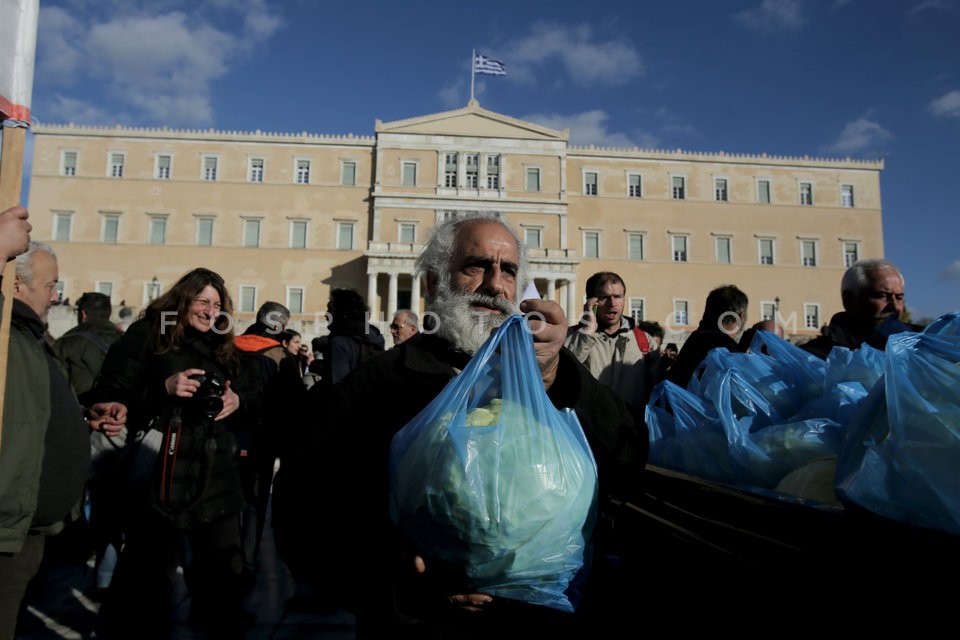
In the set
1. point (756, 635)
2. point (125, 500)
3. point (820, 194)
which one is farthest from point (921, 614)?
point (820, 194)

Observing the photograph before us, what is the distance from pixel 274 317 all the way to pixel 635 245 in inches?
1447

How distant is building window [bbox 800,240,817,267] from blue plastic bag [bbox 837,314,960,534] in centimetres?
4400

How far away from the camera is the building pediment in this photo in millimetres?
38500

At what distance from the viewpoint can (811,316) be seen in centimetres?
3941

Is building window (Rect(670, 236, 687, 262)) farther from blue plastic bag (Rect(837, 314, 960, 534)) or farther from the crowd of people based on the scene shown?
blue plastic bag (Rect(837, 314, 960, 534))

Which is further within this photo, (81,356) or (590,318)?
(81,356)

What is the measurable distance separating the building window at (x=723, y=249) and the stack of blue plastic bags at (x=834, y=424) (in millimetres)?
40017

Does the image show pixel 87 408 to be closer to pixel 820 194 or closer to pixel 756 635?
pixel 756 635

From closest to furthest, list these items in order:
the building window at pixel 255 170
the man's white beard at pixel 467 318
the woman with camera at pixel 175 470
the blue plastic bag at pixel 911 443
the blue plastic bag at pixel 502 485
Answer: the blue plastic bag at pixel 911 443, the blue plastic bag at pixel 502 485, the man's white beard at pixel 467 318, the woman with camera at pixel 175 470, the building window at pixel 255 170

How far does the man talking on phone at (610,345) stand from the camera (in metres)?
3.88

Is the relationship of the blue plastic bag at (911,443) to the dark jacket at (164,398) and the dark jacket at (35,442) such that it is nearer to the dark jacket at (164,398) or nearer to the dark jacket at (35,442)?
the dark jacket at (35,442)

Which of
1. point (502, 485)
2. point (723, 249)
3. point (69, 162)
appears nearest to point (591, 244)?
point (723, 249)

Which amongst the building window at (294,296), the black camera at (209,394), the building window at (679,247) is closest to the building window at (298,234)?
the building window at (294,296)

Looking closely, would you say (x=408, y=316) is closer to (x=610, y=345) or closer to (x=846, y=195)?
(x=610, y=345)
